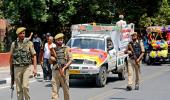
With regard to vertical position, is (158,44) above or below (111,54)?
below

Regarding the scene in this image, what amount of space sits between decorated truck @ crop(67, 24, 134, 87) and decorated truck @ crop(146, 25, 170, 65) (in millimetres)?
8272

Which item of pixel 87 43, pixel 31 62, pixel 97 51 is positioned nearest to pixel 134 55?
pixel 97 51

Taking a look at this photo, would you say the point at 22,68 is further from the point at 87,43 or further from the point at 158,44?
the point at 158,44

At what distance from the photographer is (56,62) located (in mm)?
11625

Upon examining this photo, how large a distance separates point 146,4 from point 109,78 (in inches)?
723

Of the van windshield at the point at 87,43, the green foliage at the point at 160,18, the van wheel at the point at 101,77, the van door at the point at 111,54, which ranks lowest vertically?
the van wheel at the point at 101,77

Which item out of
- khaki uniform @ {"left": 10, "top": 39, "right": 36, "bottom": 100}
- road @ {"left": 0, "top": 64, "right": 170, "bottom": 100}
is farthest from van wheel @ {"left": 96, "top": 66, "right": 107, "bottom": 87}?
khaki uniform @ {"left": 10, "top": 39, "right": 36, "bottom": 100}

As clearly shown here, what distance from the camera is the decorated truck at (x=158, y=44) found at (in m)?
29.5

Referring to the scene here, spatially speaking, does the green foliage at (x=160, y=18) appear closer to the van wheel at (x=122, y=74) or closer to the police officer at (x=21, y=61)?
the van wheel at (x=122, y=74)

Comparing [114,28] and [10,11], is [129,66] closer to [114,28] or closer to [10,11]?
[114,28]

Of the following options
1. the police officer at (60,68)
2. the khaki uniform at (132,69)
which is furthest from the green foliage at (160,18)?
the police officer at (60,68)

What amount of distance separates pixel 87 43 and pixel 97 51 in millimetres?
745

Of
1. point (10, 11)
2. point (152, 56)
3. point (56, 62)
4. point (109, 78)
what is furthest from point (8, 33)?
point (56, 62)

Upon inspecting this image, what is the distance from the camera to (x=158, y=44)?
1163 inches
